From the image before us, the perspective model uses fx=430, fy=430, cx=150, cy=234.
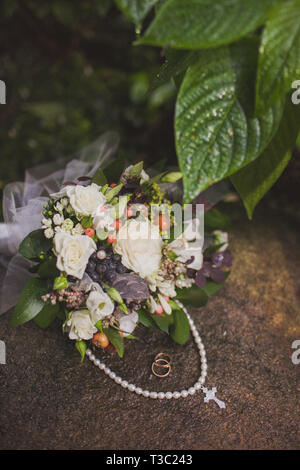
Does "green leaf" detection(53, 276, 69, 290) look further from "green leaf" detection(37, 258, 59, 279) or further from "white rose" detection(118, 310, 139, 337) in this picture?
"white rose" detection(118, 310, 139, 337)

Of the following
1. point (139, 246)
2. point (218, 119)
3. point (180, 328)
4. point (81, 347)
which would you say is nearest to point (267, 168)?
point (218, 119)

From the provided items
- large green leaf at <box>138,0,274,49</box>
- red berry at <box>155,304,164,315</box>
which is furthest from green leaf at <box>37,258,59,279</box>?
large green leaf at <box>138,0,274,49</box>

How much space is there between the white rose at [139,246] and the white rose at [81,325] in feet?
0.41

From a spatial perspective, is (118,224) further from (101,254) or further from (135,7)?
(135,7)

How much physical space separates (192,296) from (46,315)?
12.5 inches

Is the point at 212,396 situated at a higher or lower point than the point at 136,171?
lower

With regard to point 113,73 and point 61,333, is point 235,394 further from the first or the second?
point 113,73

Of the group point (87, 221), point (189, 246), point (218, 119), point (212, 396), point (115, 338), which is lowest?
point (212, 396)

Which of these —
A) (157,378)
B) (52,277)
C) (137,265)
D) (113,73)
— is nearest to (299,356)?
(157,378)

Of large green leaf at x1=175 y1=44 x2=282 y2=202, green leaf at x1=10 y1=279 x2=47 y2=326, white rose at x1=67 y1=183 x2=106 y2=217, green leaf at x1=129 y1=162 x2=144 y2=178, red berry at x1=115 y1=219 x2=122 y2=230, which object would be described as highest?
large green leaf at x1=175 y1=44 x2=282 y2=202

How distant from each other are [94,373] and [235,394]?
288mm

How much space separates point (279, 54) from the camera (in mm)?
596

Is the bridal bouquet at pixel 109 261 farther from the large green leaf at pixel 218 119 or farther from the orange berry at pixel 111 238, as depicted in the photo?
the large green leaf at pixel 218 119

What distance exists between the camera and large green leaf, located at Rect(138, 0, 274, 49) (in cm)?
56
